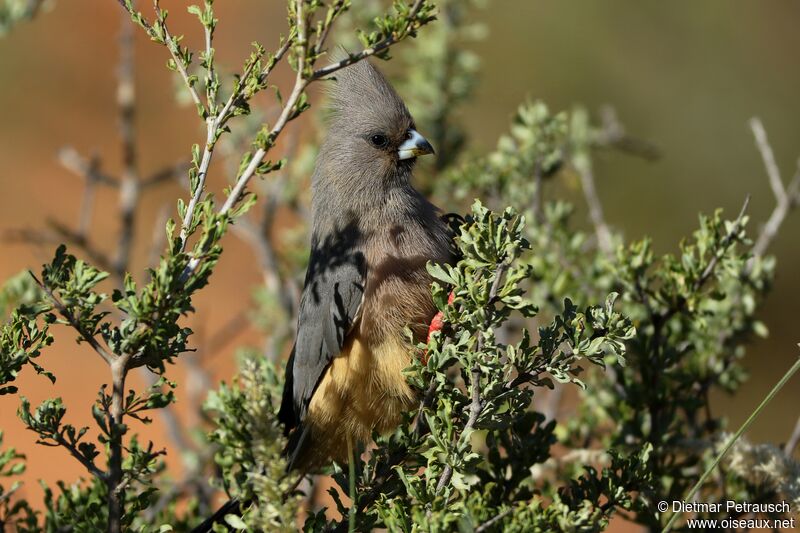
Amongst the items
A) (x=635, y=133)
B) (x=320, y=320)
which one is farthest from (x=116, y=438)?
(x=635, y=133)

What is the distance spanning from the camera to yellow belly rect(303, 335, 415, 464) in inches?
126

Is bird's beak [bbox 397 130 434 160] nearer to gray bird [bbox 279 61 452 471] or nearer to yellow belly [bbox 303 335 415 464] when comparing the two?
gray bird [bbox 279 61 452 471]

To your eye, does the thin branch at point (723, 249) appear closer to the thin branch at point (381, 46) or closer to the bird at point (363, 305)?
the bird at point (363, 305)

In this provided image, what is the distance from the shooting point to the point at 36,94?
12.6 m

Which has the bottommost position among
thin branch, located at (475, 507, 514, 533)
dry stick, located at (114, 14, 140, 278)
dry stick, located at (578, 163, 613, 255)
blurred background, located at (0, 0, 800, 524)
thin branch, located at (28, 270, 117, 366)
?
thin branch, located at (475, 507, 514, 533)

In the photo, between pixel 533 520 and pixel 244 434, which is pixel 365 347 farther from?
pixel 533 520

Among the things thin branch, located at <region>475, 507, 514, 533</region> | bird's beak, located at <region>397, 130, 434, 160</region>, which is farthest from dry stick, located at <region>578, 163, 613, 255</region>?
thin branch, located at <region>475, 507, 514, 533</region>

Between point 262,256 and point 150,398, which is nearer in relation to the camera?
point 150,398

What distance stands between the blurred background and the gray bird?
16.1ft

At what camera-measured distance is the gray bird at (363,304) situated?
322 cm

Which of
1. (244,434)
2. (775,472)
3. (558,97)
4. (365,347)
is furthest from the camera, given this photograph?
(558,97)

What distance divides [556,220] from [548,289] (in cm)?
40

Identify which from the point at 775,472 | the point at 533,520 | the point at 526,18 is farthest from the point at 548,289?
the point at 526,18

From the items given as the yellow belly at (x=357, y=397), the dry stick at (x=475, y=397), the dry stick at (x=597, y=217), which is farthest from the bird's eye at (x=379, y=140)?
the dry stick at (x=475, y=397)
